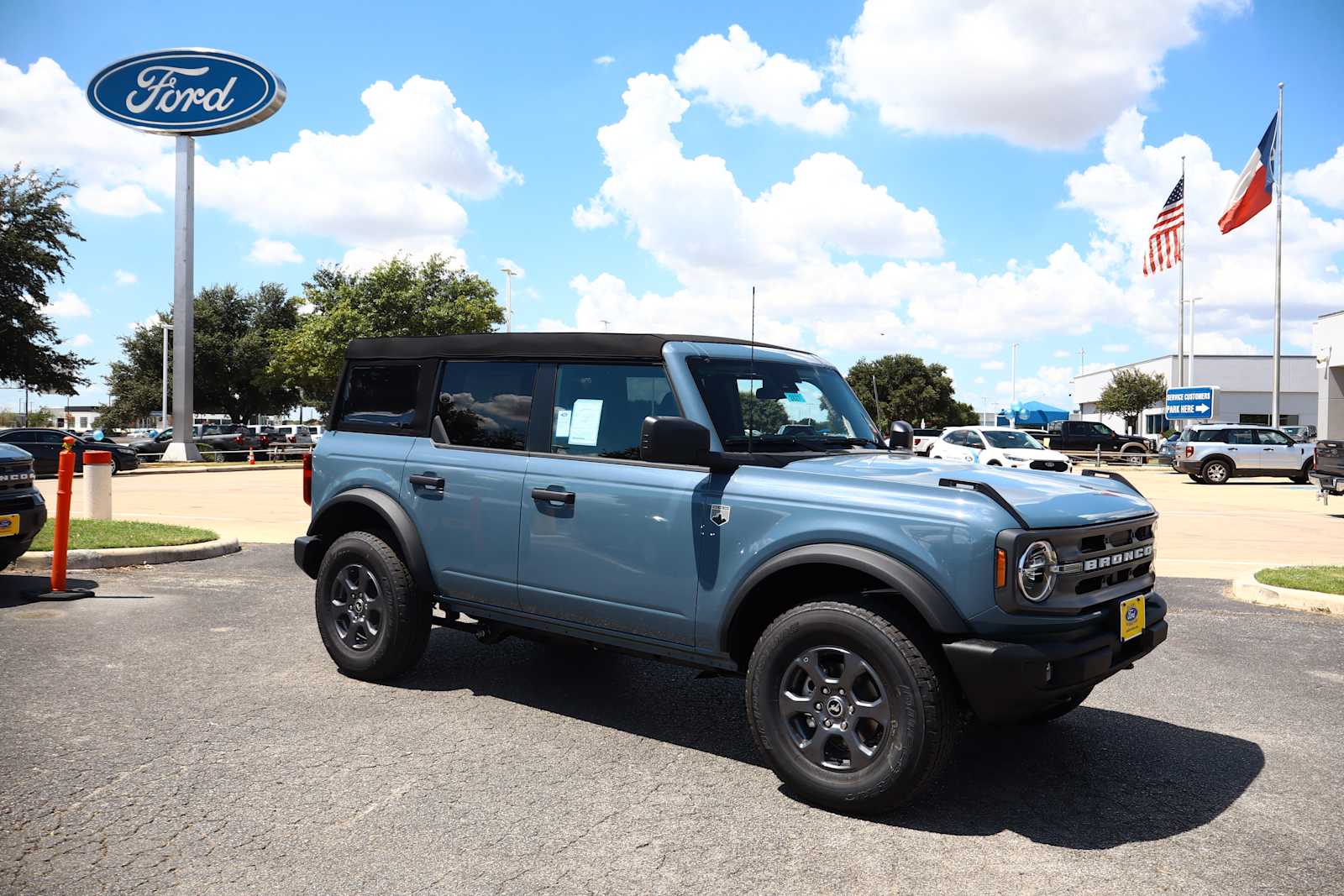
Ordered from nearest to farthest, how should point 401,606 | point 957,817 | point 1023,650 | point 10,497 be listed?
point 1023,650 → point 957,817 → point 401,606 → point 10,497

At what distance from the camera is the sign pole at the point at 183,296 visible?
35.3m

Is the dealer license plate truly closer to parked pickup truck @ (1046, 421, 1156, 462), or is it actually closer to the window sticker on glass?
the window sticker on glass

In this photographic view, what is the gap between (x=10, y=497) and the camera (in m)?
7.91

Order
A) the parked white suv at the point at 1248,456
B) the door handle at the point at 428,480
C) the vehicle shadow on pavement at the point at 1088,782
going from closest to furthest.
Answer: the vehicle shadow on pavement at the point at 1088,782, the door handle at the point at 428,480, the parked white suv at the point at 1248,456

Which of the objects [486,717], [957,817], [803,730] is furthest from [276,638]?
[957,817]

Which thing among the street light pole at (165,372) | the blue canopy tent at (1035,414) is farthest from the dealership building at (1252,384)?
the street light pole at (165,372)

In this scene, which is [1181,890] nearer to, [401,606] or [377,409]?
[401,606]

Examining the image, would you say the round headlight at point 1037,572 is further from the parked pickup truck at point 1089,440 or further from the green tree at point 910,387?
the green tree at point 910,387

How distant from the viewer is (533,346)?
16.5 ft

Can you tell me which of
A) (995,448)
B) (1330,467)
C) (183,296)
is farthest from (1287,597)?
(183,296)

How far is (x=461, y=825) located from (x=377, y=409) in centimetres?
282

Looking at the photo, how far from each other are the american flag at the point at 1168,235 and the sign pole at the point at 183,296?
34810mm

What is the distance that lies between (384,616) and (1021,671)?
11.0ft

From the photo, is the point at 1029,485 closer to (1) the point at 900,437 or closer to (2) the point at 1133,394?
(1) the point at 900,437
